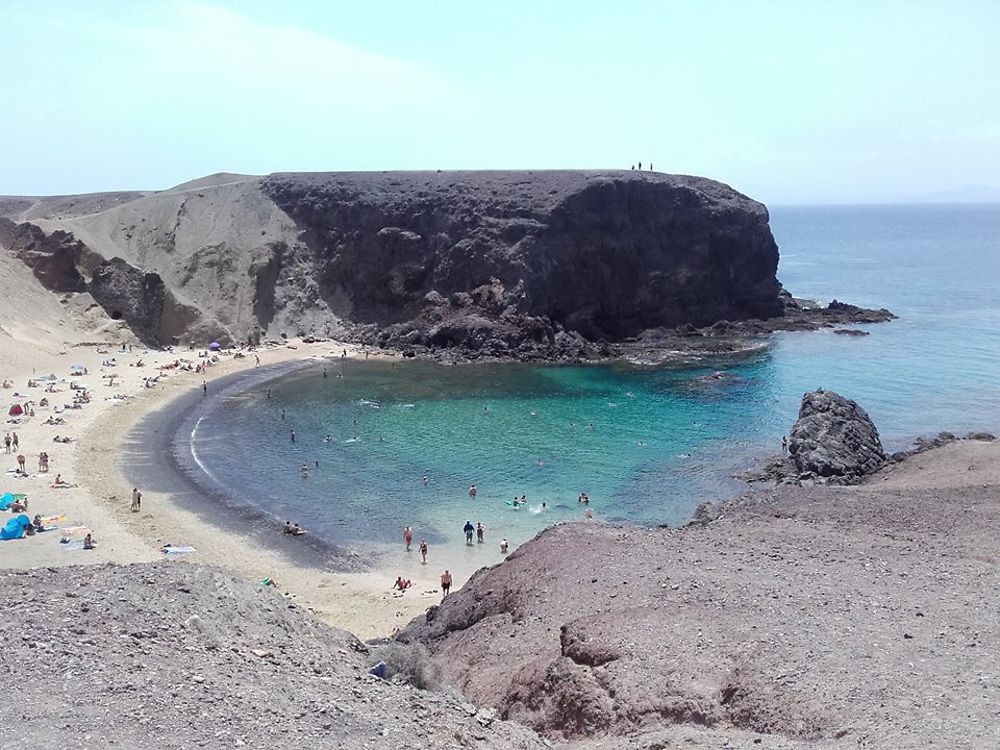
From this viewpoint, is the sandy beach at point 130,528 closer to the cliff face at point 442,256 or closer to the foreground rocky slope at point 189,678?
the foreground rocky slope at point 189,678

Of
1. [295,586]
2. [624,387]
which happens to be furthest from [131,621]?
[624,387]

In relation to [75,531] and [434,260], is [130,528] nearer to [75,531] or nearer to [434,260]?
[75,531]

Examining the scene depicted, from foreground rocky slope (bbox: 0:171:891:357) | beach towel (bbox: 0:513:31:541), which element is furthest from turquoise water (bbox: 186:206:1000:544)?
beach towel (bbox: 0:513:31:541)

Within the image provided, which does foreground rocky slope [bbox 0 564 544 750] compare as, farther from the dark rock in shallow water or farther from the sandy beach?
the dark rock in shallow water

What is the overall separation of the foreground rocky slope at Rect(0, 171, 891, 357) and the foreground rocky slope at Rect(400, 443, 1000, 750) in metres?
45.9

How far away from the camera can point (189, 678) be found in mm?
13000

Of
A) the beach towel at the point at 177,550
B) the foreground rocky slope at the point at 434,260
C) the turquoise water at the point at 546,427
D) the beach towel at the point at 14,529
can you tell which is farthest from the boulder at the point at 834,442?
the beach towel at the point at 14,529

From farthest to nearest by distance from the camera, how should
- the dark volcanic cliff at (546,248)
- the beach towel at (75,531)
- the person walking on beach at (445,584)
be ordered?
the dark volcanic cliff at (546,248), the beach towel at (75,531), the person walking on beach at (445,584)

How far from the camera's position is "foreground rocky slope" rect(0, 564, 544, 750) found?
38.4ft

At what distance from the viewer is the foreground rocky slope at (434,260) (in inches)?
2753

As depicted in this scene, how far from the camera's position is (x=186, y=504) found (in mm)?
37156

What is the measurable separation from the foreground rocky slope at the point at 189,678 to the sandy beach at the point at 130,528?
10112mm

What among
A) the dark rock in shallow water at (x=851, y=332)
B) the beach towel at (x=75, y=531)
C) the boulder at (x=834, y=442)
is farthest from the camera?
the dark rock in shallow water at (x=851, y=332)

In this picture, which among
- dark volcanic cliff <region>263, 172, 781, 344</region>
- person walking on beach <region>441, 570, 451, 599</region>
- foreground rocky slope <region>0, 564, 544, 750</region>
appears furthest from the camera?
dark volcanic cliff <region>263, 172, 781, 344</region>
